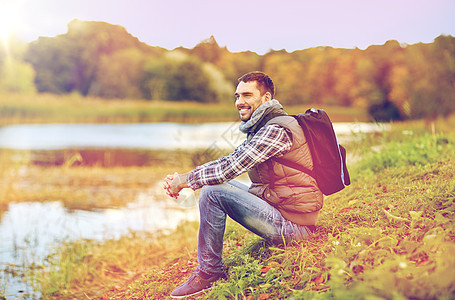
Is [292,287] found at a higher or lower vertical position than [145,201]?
higher

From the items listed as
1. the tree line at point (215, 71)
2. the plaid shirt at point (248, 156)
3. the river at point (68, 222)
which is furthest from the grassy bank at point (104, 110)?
the plaid shirt at point (248, 156)

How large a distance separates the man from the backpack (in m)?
0.04

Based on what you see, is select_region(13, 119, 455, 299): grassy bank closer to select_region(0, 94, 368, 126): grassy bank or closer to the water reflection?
the water reflection

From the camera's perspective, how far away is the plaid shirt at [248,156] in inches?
117

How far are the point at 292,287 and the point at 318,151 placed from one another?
935 millimetres

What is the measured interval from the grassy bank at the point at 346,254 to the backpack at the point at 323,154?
0.41 m

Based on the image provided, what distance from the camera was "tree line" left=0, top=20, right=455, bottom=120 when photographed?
83.7ft

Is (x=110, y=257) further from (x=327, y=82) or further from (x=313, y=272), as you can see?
(x=327, y=82)

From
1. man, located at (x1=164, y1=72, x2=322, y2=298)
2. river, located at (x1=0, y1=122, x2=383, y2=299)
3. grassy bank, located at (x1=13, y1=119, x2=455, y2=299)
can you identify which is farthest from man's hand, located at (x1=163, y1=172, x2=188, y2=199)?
river, located at (x1=0, y1=122, x2=383, y2=299)

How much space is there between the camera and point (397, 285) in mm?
2215

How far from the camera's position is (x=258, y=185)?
320 cm

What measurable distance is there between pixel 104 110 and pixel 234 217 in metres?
45.3

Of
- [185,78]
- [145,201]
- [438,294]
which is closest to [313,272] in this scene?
[438,294]

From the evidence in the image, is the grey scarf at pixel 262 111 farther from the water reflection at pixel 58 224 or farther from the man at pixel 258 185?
the water reflection at pixel 58 224
